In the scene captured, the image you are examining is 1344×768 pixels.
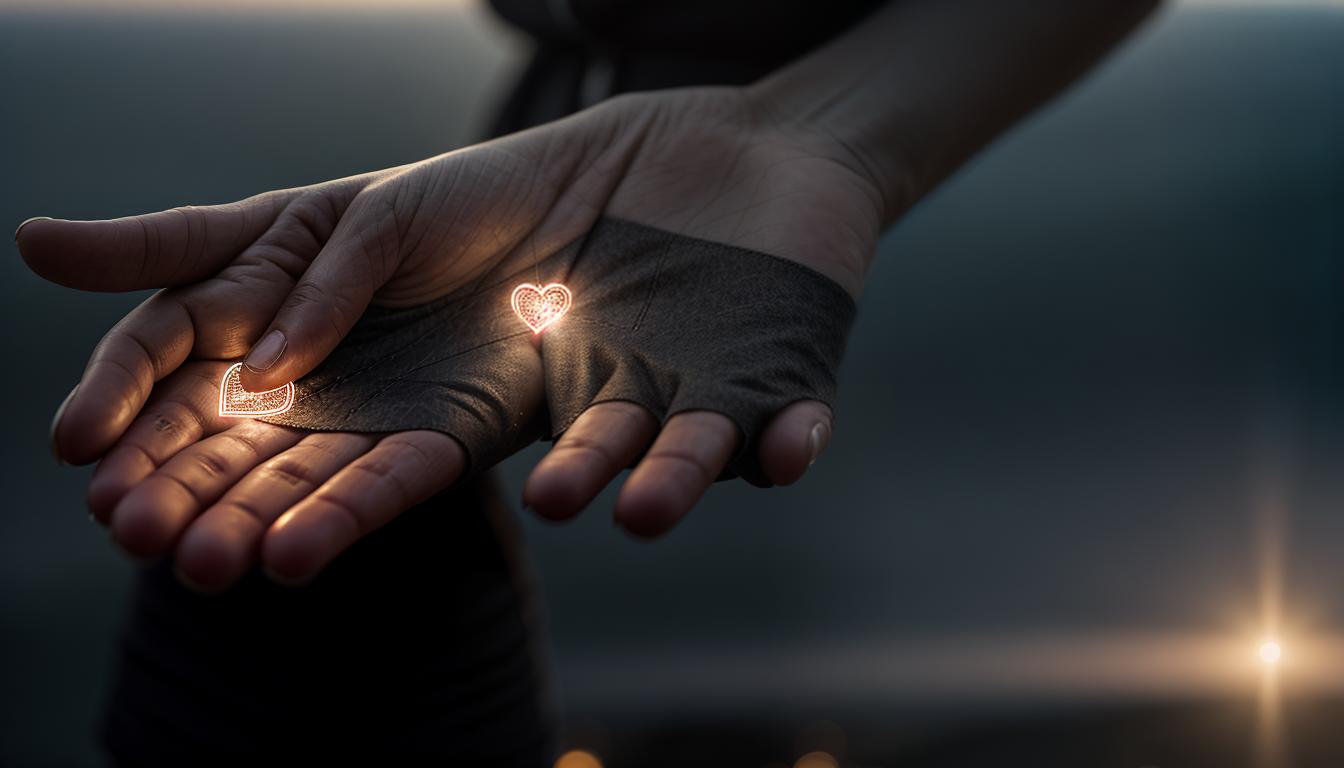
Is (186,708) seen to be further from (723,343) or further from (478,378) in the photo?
(723,343)

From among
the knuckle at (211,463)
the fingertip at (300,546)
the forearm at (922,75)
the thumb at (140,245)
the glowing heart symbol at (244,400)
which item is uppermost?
the forearm at (922,75)

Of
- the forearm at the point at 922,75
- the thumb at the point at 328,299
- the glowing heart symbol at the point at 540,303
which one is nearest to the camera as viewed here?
the thumb at the point at 328,299

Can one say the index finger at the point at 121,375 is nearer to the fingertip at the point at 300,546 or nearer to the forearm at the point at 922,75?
the fingertip at the point at 300,546

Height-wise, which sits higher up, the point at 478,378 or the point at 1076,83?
the point at 1076,83

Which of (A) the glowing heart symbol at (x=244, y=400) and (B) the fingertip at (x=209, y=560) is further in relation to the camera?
(A) the glowing heart symbol at (x=244, y=400)

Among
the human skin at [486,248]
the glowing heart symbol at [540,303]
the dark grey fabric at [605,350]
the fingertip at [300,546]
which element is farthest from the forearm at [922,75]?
the fingertip at [300,546]

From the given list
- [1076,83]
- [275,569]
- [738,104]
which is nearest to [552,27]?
[738,104]

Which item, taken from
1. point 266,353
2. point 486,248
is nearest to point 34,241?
point 266,353
